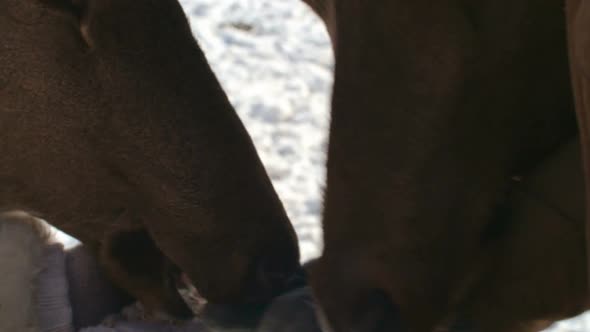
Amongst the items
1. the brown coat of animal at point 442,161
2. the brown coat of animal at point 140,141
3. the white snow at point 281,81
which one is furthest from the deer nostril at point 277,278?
the white snow at point 281,81

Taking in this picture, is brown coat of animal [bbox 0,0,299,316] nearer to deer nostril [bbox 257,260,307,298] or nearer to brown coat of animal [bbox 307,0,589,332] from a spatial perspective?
deer nostril [bbox 257,260,307,298]

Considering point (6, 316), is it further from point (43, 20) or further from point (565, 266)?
point (565, 266)

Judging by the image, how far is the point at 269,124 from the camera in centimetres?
174

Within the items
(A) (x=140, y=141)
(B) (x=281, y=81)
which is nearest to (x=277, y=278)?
(A) (x=140, y=141)

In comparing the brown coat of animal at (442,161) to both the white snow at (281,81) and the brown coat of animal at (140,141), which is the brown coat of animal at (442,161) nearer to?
the brown coat of animal at (140,141)

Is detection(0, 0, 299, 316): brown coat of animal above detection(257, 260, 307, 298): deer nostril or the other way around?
above

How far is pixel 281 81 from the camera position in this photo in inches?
72.7

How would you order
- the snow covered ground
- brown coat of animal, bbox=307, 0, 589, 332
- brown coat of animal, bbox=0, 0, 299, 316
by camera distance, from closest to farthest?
brown coat of animal, bbox=307, 0, 589, 332 → brown coat of animal, bbox=0, 0, 299, 316 → the snow covered ground

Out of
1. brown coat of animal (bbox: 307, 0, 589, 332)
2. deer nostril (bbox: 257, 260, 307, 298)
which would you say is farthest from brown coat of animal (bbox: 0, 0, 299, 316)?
brown coat of animal (bbox: 307, 0, 589, 332)

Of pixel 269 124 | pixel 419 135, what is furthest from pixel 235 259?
pixel 269 124

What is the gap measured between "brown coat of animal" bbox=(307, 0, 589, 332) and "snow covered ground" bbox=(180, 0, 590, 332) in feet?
2.00

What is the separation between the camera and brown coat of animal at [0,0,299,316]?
896 mm

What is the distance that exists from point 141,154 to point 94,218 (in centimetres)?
11

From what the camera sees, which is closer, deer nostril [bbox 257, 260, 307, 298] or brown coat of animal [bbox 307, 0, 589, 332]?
brown coat of animal [bbox 307, 0, 589, 332]
